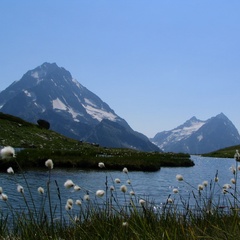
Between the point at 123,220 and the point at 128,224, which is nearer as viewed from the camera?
the point at 128,224

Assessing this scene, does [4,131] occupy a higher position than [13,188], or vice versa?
[4,131]

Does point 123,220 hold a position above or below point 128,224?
below

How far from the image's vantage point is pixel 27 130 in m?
69.4

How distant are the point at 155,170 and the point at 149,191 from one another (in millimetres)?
17250

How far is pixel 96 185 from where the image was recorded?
86.8 feet

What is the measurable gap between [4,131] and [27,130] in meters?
9.24

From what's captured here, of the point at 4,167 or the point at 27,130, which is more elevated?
the point at 27,130

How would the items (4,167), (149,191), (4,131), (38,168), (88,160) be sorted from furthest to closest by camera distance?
(4,131)
(88,160)
(38,168)
(4,167)
(149,191)

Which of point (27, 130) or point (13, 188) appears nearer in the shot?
point (13, 188)

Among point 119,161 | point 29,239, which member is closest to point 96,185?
Answer: point 119,161

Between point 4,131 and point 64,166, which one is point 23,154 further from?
point 4,131

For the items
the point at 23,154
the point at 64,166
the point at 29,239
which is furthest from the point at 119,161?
the point at 29,239

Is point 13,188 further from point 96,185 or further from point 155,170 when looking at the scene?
point 155,170

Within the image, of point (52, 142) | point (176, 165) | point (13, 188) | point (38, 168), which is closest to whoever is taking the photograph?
point (13, 188)
